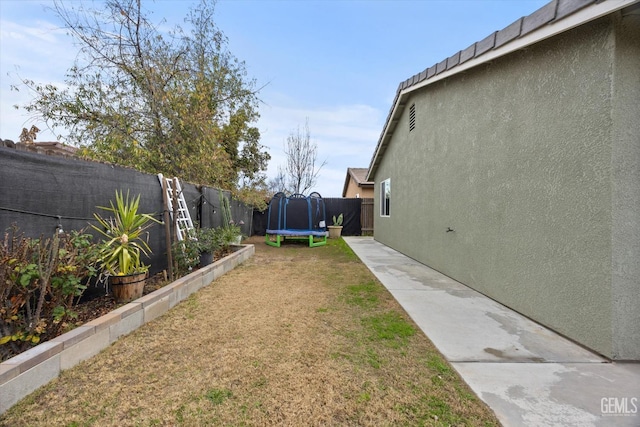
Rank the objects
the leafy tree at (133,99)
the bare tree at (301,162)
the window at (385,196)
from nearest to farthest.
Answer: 1. the leafy tree at (133,99)
2. the window at (385,196)
3. the bare tree at (301,162)

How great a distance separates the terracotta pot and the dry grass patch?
41 cm

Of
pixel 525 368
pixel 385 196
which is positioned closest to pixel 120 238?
pixel 525 368

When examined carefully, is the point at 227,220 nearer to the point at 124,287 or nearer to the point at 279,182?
the point at 124,287

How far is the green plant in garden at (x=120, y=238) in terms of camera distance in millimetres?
3018

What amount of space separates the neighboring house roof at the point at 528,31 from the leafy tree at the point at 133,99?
234 inches

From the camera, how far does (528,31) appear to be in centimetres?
290

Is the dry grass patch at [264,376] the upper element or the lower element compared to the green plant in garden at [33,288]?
lower

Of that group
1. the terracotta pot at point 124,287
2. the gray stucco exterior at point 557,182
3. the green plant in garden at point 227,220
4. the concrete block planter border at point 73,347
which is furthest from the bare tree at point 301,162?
the terracotta pot at point 124,287

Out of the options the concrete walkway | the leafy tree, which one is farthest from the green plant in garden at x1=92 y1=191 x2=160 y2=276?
the leafy tree

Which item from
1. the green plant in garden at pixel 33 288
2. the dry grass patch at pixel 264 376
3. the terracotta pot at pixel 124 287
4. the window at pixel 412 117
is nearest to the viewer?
the dry grass patch at pixel 264 376

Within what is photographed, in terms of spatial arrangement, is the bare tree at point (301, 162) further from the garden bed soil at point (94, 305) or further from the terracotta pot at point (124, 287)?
the terracotta pot at point (124, 287)

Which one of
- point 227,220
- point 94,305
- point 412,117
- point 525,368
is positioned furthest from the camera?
point 227,220

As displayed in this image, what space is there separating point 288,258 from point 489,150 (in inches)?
198

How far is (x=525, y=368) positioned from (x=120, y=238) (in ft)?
13.3
